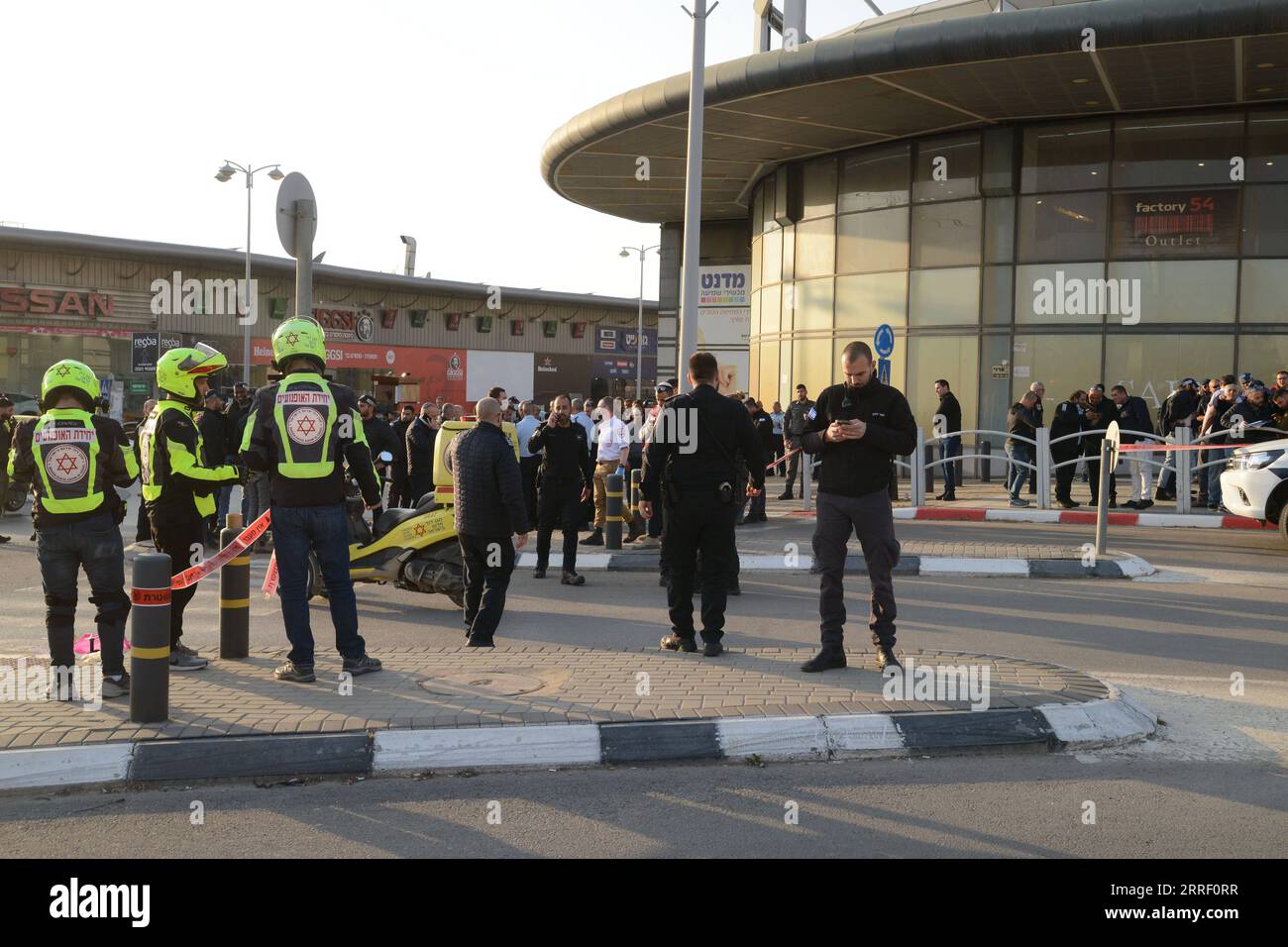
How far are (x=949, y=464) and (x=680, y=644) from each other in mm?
12379

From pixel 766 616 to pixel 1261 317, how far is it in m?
16.3

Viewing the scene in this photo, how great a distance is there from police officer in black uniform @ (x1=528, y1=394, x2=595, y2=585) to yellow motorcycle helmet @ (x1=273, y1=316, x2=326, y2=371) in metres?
4.89

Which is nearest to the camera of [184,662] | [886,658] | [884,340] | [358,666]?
[358,666]

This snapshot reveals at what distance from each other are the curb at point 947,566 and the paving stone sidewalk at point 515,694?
4.48 metres

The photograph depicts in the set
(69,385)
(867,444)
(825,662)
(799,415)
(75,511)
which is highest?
(799,415)

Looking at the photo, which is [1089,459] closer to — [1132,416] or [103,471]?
[1132,416]

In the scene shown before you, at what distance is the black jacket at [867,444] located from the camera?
23.6 feet

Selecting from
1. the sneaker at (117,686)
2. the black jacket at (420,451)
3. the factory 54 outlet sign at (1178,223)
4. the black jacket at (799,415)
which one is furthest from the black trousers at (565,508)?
the factory 54 outlet sign at (1178,223)

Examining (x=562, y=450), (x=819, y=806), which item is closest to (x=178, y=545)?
(x=819, y=806)

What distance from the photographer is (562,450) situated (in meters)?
12.1

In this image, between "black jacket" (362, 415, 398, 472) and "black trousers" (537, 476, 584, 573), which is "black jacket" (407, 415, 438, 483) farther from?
"black trousers" (537, 476, 584, 573)

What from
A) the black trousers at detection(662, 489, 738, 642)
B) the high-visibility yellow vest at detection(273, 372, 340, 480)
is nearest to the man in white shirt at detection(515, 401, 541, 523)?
the black trousers at detection(662, 489, 738, 642)

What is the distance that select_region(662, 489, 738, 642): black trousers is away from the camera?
774cm
